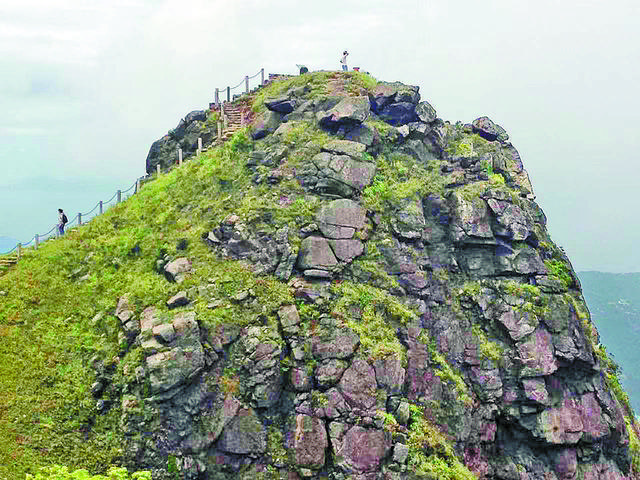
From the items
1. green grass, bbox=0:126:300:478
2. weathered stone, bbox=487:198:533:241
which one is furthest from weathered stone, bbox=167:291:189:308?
weathered stone, bbox=487:198:533:241

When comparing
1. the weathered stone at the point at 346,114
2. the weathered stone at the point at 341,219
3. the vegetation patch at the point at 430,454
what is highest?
the weathered stone at the point at 346,114

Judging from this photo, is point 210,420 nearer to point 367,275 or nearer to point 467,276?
point 367,275

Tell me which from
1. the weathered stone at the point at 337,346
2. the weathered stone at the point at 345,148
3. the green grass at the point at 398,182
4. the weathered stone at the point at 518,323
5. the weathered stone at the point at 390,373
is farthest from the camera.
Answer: the weathered stone at the point at 345,148

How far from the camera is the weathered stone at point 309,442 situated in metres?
24.4

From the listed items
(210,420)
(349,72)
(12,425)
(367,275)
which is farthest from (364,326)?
(349,72)

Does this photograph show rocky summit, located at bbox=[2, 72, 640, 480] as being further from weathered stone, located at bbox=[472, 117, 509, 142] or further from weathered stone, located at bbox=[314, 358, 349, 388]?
weathered stone, located at bbox=[472, 117, 509, 142]

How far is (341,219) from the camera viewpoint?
30.9 m

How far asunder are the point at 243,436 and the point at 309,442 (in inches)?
116

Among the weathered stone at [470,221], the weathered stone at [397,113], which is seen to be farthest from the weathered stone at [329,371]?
the weathered stone at [397,113]

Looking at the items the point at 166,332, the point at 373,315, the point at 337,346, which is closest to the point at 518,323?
the point at 373,315

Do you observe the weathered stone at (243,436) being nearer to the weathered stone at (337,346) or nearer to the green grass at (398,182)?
the weathered stone at (337,346)

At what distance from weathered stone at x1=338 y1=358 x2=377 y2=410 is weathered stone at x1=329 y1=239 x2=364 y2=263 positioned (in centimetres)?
583

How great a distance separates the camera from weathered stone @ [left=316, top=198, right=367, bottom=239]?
3048 centimetres

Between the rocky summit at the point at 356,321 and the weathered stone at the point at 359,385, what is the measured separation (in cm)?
7
